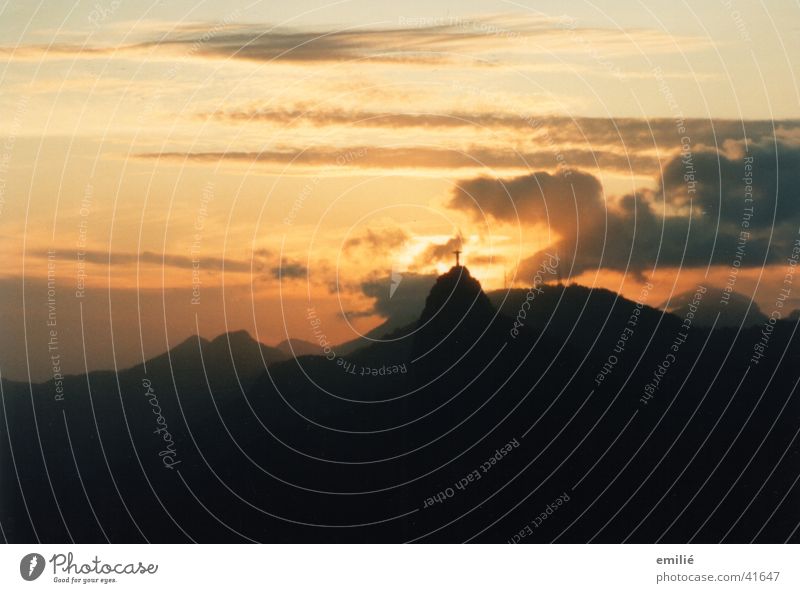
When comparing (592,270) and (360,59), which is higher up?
(360,59)

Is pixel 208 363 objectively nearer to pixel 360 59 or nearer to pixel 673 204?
pixel 360 59

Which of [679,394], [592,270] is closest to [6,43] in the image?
[592,270]

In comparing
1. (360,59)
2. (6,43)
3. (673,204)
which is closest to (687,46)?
(673,204)

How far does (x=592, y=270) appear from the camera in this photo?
805cm

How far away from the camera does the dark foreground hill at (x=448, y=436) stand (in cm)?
808

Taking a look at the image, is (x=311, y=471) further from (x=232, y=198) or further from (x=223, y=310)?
(x=232, y=198)

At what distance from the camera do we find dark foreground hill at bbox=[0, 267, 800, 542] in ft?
26.5

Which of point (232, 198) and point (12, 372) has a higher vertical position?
point (232, 198)

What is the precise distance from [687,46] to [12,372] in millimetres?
4070

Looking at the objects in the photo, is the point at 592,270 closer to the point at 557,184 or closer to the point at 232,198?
the point at 557,184

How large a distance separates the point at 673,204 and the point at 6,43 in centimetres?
372

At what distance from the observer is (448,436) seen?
8.12 m
